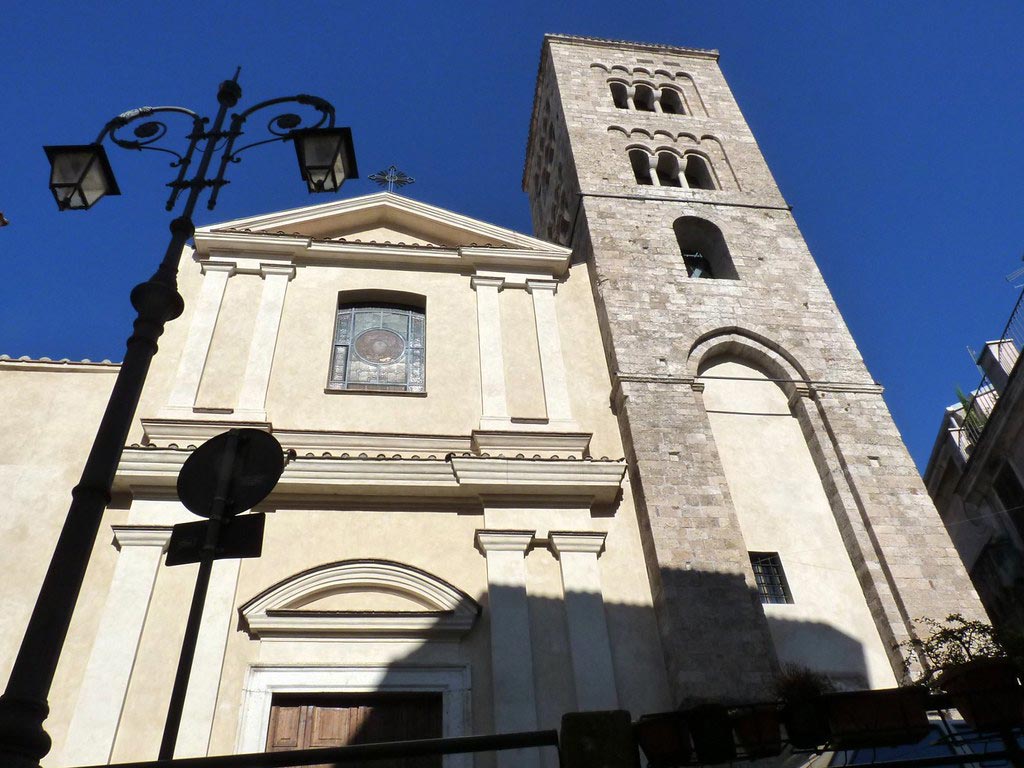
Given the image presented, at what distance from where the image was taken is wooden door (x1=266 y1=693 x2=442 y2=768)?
7.13 m

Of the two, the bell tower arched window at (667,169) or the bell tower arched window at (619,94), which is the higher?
the bell tower arched window at (619,94)

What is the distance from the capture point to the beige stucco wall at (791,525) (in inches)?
323

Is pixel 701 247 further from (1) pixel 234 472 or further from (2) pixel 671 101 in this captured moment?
(1) pixel 234 472

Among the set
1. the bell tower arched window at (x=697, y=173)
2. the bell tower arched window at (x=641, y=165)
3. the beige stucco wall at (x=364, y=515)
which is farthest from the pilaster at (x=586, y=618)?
the bell tower arched window at (x=697, y=173)

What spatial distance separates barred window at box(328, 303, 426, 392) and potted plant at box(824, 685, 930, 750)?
20.7 feet

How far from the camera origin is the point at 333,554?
8.24 metres

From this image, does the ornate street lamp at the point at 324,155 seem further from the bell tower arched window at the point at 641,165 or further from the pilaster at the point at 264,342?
the bell tower arched window at the point at 641,165

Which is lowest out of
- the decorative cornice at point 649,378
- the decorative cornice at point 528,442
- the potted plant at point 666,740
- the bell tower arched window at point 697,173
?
the potted plant at point 666,740

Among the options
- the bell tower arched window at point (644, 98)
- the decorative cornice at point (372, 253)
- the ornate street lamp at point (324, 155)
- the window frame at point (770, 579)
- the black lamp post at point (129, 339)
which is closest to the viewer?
the black lamp post at point (129, 339)

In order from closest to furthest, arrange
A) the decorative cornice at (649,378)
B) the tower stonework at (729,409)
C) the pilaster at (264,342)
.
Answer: the tower stonework at (729,409) < the pilaster at (264,342) < the decorative cornice at (649,378)

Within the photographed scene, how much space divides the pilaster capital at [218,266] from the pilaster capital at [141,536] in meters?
4.16

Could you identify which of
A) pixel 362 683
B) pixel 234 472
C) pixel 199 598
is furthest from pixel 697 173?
pixel 199 598

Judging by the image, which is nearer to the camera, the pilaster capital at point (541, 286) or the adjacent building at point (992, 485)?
the pilaster capital at point (541, 286)

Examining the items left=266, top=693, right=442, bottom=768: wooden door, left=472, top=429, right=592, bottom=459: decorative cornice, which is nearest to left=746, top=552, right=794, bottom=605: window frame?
left=472, top=429, right=592, bottom=459: decorative cornice
